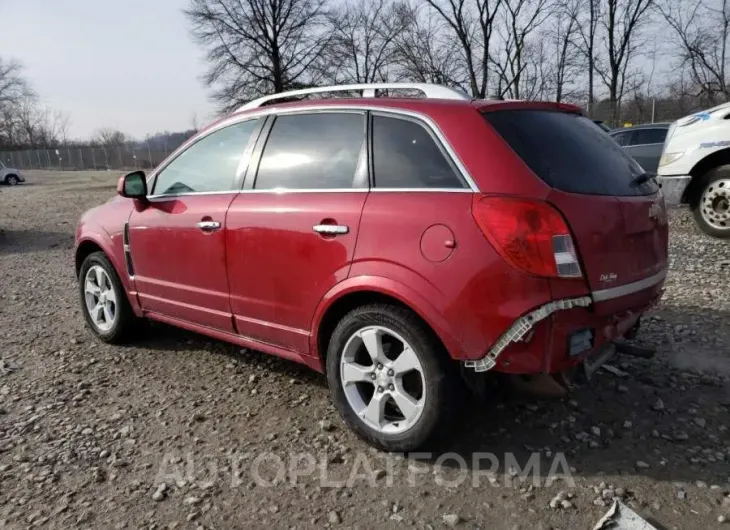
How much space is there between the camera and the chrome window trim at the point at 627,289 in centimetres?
253

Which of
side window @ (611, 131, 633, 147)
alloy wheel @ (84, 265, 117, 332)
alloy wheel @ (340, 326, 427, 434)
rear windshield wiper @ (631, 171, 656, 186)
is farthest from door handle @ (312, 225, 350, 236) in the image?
side window @ (611, 131, 633, 147)

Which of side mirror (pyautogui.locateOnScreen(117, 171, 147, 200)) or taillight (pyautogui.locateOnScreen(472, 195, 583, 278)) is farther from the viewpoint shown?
side mirror (pyautogui.locateOnScreen(117, 171, 147, 200))

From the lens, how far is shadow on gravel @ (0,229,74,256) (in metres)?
9.77

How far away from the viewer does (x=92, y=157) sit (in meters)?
55.9

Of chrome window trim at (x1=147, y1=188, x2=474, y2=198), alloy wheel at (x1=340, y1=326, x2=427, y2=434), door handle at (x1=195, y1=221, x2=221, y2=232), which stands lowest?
alloy wheel at (x1=340, y1=326, x2=427, y2=434)

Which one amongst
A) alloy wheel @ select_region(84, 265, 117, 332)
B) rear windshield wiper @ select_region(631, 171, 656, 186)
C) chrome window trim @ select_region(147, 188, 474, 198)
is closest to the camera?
chrome window trim @ select_region(147, 188, 474, 198)

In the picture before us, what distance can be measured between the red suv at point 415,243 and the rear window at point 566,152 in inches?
0.4

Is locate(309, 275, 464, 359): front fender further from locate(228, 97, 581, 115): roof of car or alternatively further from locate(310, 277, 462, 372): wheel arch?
locate(228, 97, 581, 115): roof of car

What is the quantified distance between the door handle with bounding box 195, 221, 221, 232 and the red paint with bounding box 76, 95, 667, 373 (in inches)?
1.3

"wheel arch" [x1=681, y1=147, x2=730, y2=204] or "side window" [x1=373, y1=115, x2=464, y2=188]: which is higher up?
"side window" [x1=373, y1=115, x2=464, y2=188]

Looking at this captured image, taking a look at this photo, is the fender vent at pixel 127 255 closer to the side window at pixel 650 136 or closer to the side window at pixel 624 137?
the side window at pixel 650 136

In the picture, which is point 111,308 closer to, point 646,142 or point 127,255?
point 127,255

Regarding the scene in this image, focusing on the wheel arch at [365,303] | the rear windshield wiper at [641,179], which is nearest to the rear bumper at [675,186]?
the rear windshield wiper at [641,179]

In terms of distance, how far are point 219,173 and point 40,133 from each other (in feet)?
291
